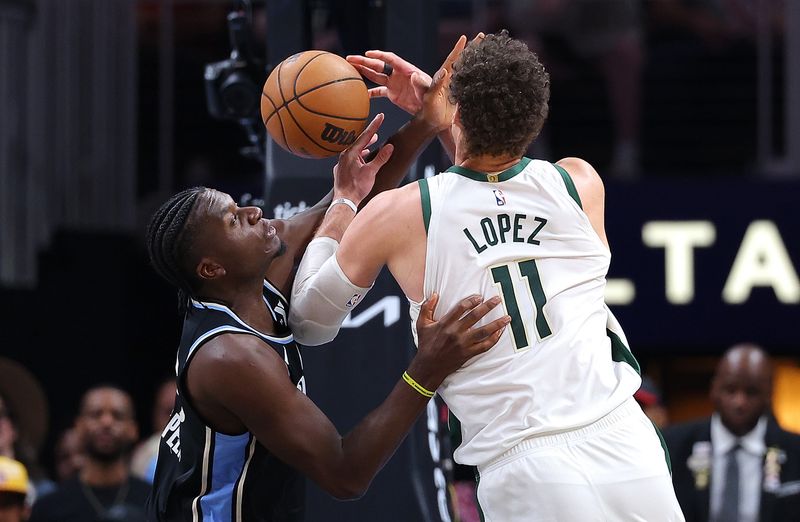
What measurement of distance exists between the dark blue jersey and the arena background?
19.1 feet

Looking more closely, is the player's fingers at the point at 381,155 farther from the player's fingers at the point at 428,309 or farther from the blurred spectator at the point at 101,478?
the blurred spectator at the point at 101,478

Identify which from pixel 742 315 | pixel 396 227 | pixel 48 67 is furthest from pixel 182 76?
pixel 396 227

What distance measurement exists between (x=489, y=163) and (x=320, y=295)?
610 millimetres

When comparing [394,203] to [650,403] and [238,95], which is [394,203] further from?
[650,403]

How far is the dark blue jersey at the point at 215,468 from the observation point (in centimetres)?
376

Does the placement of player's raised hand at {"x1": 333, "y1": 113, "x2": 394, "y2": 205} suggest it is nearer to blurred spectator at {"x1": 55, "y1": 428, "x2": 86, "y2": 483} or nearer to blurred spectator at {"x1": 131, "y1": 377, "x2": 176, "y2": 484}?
blurred spectator at {"x1": 55, "y1": 428, "x2": 86, "y2": 483}

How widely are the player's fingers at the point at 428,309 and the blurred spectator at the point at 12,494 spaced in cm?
317

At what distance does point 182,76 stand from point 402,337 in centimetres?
691

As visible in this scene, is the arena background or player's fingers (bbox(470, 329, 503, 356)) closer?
player's fingers (bbox(470, 329, 503, 356))

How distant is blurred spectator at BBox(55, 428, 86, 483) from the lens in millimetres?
8180

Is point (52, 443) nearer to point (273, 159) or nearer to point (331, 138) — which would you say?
point (273, 159)

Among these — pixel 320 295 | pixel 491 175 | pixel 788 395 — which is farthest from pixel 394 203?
pixel 788 395

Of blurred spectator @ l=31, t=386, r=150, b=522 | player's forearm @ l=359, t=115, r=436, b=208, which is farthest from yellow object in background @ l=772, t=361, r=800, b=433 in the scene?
player's forearm @ l=359, t=115, r=436, b=208

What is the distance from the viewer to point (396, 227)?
357 cm
